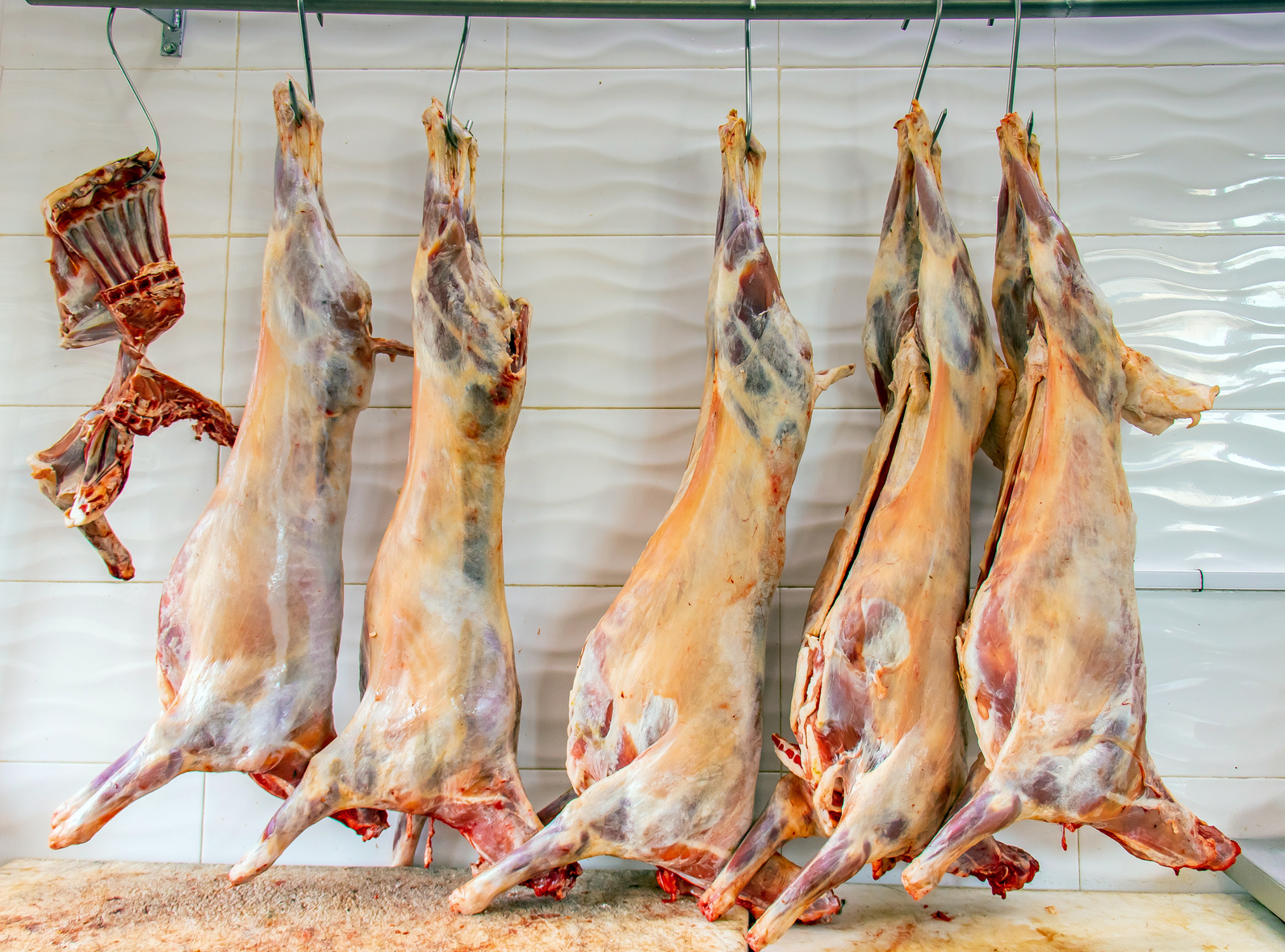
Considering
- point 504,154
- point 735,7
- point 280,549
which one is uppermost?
point 735,7

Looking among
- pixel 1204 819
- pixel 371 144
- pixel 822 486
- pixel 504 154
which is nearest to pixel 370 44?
pixel 371 144

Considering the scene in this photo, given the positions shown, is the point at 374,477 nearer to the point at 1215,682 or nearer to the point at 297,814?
the point at 297,814

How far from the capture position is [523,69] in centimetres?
200

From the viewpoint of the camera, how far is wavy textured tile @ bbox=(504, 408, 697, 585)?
1882 mm

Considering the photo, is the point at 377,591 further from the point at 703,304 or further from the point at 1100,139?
the point at 1100,139

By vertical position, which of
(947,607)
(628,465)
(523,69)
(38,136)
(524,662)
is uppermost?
(523,69)

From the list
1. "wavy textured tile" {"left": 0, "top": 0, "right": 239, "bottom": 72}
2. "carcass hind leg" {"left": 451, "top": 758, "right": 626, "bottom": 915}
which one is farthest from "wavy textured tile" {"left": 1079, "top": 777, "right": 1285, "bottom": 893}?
"wavy textured tile" {"left": 0, "top": 0, "right": 239, "bottom": 72}

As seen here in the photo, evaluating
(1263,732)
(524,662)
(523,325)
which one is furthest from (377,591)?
(1263,732)

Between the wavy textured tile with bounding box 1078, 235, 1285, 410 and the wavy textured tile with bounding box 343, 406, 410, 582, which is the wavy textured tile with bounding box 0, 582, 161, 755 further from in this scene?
the wavy textured tile with bounding box 1078, 235, 1285, 410

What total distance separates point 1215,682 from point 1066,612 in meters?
0.71

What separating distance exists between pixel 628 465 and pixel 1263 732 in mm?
1527

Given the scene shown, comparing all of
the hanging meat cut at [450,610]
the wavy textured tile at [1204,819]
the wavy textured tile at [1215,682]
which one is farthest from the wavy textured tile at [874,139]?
the wavy textured tile at [1204,819]

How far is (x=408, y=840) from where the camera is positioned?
168cm

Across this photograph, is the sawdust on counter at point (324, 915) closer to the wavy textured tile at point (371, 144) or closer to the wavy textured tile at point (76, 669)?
the wavy textured tile at point (76, 669)
